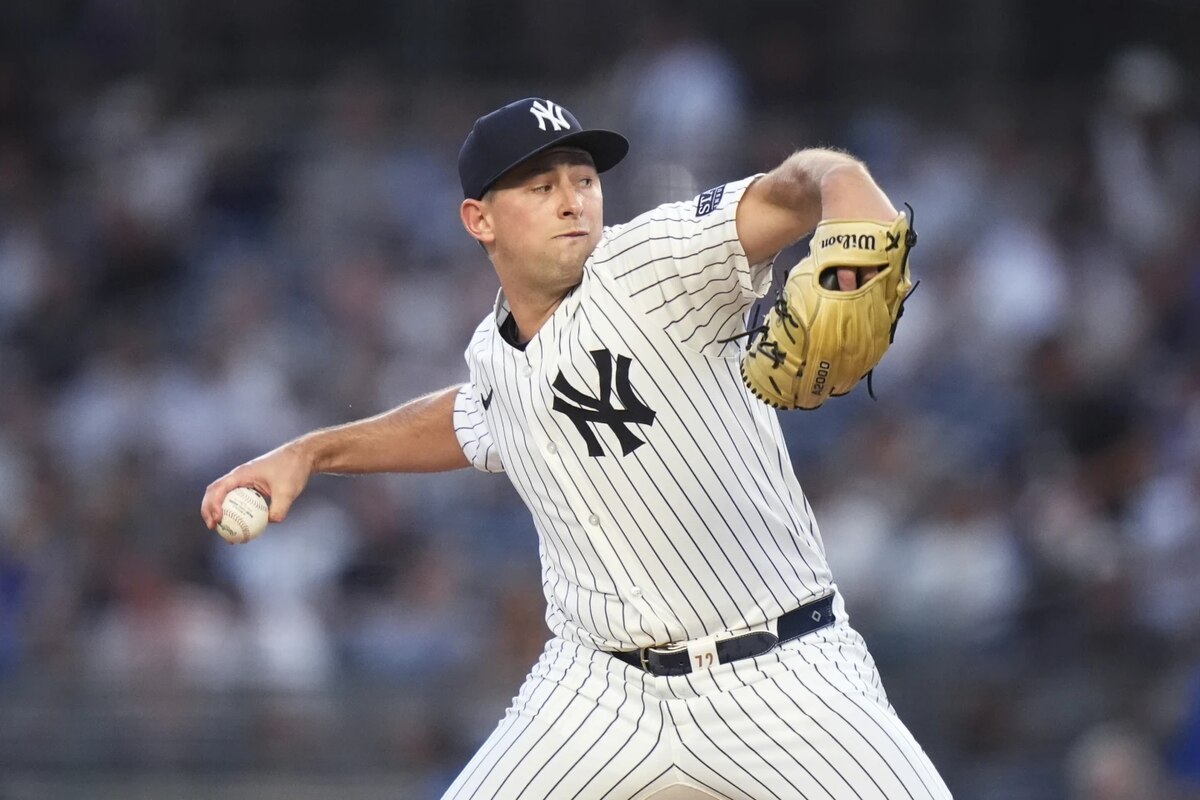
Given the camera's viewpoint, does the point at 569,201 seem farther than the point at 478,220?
No

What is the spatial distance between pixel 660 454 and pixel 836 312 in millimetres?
681

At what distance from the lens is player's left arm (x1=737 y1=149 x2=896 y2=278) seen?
9.45 ft

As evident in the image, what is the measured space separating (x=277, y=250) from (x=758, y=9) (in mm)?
2967

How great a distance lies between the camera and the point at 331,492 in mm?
8102

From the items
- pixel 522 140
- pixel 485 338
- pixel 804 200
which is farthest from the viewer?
pixel 485 338

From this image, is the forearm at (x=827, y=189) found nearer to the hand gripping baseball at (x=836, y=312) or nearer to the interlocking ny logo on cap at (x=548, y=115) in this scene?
the hand gripping baseball at (x=836, y=312)

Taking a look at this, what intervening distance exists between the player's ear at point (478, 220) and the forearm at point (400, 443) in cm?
52

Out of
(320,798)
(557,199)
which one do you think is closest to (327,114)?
(320,798)

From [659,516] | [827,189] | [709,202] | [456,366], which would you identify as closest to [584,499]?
[659,516]

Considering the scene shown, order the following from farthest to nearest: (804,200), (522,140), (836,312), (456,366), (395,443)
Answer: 1. (456,366)
2. (395,443)
3. (522,140)
4. (804,200)
5. (836,312)

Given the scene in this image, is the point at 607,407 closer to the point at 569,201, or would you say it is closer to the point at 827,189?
the point at 569,201

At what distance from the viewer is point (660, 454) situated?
3.44 meters

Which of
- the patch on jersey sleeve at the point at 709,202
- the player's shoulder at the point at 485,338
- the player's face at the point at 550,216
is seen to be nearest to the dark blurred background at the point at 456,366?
the player's shoulder at the point at 485,338

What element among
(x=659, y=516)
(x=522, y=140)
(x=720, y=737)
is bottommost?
(x=720, y=737)
